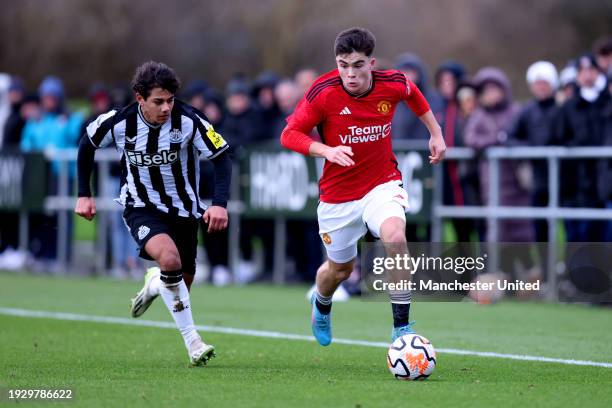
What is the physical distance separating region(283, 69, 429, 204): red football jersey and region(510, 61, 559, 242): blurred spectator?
5.11m

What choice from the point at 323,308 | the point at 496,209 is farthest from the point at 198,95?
the point at 323,308

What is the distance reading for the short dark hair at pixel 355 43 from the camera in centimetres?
853

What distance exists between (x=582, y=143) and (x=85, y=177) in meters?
6.26

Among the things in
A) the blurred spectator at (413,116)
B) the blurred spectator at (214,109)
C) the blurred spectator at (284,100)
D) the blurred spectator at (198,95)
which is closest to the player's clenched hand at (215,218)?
the blurred spectator at (413,116)

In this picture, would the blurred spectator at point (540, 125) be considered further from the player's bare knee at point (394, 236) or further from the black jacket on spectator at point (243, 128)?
the player's bare knee at point (394, 236)

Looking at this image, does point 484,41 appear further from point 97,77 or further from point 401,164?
→ point 401,164

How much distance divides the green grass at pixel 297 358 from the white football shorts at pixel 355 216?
78 centimetres

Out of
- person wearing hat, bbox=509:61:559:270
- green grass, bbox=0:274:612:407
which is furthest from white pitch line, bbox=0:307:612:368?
person wearing hat, bbox=509:61:559:270

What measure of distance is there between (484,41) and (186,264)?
21.4m

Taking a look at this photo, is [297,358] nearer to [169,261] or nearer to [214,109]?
[169,261]

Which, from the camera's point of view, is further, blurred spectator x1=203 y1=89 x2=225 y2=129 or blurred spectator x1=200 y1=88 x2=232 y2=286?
blurred spectator x1=203 y1=89 x2=225 y2=129

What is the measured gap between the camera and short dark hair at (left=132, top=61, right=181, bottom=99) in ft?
28.3

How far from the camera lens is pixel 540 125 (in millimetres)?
13984

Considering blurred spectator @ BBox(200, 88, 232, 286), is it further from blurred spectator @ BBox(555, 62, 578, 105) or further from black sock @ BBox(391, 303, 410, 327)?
black sock @ BBox(391, 303, 410, 327)
